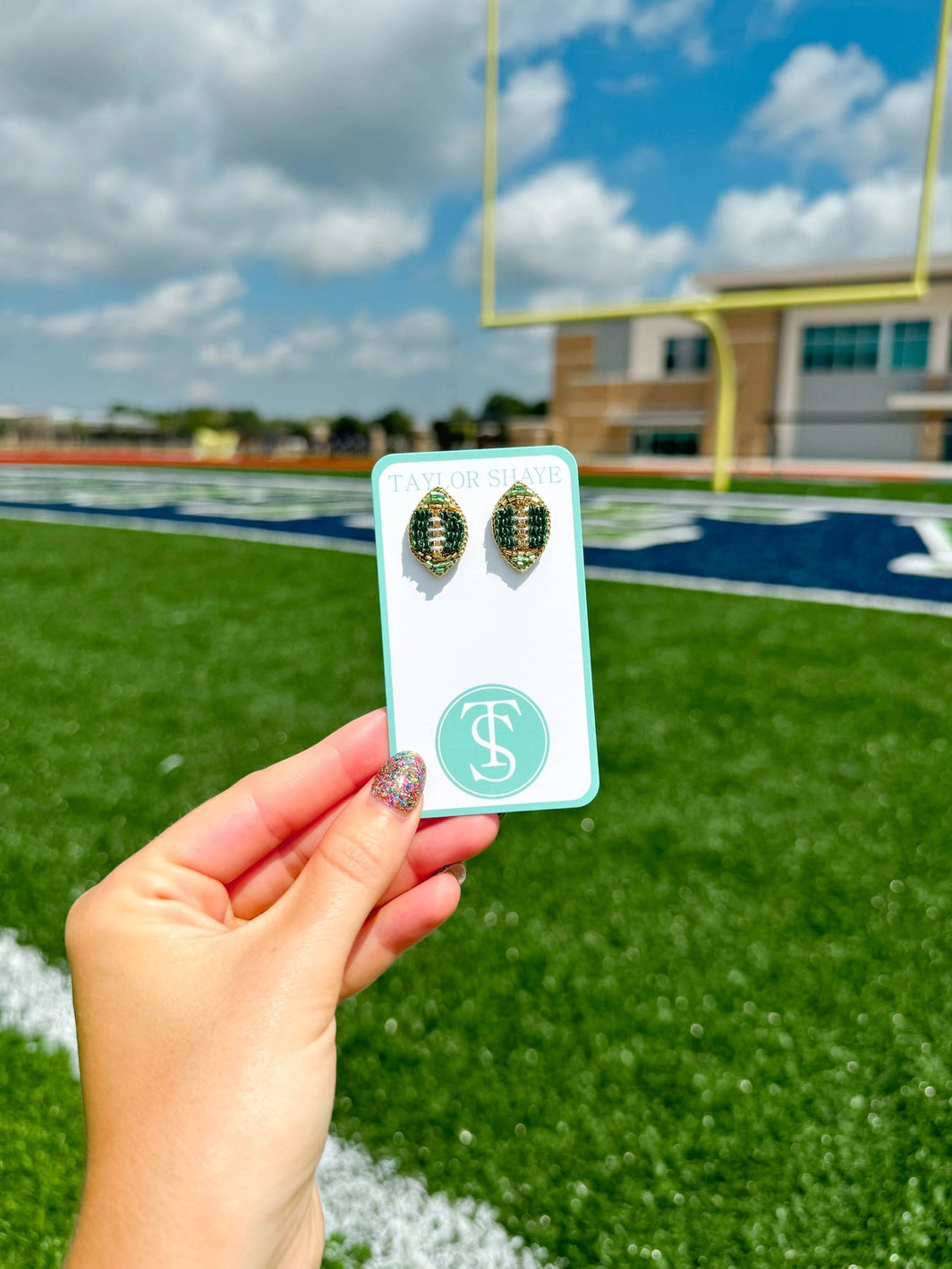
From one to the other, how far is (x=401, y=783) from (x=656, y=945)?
1508mm

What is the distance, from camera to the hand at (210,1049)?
87cm

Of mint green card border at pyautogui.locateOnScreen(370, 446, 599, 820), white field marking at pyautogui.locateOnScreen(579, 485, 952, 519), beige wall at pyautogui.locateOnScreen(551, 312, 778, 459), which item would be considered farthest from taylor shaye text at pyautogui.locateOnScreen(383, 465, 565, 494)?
beige wall at pyautogui.locateOnScreen(551, 312, 778, 459)

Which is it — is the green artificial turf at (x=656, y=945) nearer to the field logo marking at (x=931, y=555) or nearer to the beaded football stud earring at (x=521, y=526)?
the beaded football stud earring at (x=521, y=526)

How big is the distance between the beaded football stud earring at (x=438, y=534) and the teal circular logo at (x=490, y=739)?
0.67ft

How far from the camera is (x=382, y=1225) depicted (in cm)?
155

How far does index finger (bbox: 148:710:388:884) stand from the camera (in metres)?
1.23

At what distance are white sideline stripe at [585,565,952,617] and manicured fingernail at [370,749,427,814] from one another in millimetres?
5465

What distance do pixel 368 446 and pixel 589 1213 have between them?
4189 centimetres

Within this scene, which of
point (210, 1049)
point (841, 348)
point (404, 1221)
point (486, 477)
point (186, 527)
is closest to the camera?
point (210, 1049)

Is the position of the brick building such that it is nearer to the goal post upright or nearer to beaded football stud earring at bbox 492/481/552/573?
the goal post upright

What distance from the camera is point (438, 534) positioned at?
1.20m

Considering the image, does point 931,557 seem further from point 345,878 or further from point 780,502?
point 345,878

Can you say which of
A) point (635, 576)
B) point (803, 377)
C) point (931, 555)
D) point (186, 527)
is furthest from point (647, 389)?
point (635, 576)

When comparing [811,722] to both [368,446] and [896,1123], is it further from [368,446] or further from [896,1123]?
[368,446]
